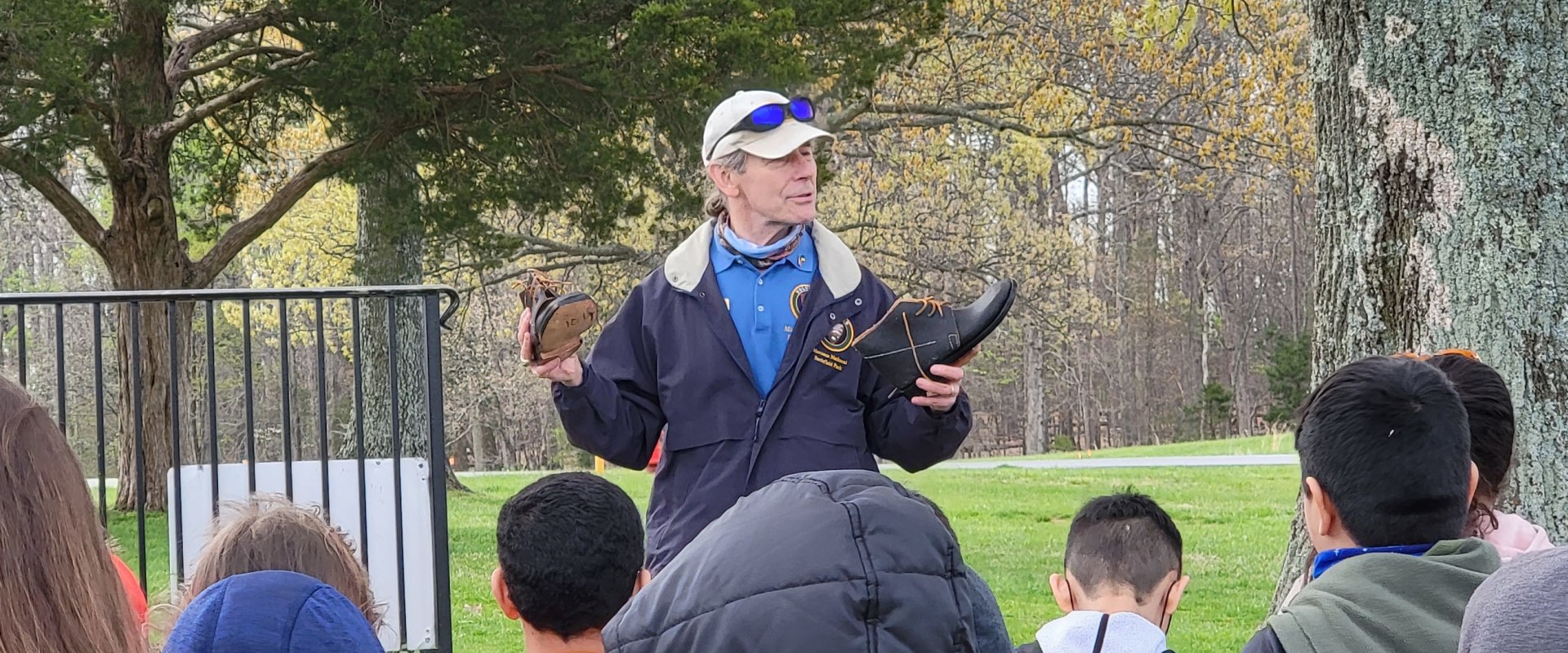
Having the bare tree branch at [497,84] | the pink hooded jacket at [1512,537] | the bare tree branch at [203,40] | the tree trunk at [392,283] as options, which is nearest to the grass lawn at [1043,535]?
the tree trunk at [392,283]

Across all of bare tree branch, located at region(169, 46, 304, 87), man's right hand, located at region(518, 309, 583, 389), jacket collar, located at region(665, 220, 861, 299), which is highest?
bare tree branch, located at region(169, 46, 304, 87)

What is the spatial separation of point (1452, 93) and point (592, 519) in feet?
9.40

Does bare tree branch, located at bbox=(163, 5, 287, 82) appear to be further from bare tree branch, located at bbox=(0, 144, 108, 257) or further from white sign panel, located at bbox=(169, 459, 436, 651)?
white sign panel, located at bbox=(169, 459, 436, 651)

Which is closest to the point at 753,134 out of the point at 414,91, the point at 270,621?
the point at 270,621

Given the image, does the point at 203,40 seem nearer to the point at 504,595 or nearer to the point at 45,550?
the point at 504,595

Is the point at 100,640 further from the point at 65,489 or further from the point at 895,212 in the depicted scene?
the point at 895,212

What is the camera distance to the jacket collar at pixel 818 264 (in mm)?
3182

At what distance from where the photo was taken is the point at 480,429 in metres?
34.2

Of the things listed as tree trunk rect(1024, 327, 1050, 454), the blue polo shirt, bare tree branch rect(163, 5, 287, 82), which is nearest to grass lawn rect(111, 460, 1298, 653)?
the blue polo shirt

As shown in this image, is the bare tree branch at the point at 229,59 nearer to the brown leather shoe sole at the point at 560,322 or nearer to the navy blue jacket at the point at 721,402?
the navy blue jacket at the point at 721,402

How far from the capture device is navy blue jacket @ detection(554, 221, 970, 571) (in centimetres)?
305

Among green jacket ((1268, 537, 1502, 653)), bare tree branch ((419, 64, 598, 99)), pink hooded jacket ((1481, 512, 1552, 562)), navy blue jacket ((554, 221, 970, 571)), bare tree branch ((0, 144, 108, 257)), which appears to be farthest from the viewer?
bare tree branch ((419, 64, 598, 99))

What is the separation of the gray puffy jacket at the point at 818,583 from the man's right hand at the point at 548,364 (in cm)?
164

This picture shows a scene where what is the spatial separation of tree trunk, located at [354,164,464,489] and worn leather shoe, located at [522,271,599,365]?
25.0 feet
